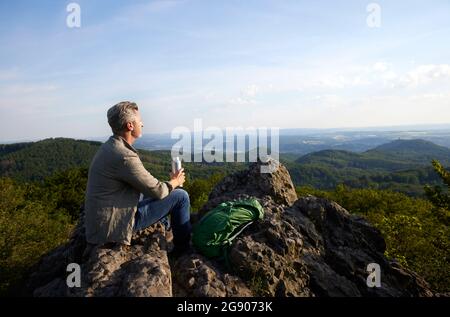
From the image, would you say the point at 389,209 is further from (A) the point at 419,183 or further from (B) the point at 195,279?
(A) the point at 419,183

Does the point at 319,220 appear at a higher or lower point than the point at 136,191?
lower

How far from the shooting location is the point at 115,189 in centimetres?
607

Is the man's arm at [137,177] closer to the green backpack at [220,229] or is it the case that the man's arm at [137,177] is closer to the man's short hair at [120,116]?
the man's short hair at [120,116]

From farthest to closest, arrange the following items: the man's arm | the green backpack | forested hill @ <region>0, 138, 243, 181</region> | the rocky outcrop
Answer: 1. forested hill @ <region>0, 138, 243, 181</region>
2. the green backpack
3. the man's arm
4. the rocky outcrop

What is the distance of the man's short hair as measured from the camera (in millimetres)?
6082

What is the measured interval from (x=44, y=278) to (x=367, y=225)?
23.3 feet

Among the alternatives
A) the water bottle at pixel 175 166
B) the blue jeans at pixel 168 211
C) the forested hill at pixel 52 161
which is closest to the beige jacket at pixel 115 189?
the blue jeans at pixel 168 211

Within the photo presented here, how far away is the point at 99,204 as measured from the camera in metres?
6.00

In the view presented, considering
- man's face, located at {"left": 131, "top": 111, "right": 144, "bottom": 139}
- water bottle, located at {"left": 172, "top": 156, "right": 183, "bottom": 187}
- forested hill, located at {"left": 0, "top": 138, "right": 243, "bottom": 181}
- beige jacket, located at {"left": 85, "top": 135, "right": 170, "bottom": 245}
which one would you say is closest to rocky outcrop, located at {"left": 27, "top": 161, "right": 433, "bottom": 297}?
beige jacket, located at {"left": 85, "top": 135, "right": 170, "bottom": 245}

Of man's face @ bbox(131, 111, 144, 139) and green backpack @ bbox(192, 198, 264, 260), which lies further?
green backpack @ bbox(192, 198, 264, 260)

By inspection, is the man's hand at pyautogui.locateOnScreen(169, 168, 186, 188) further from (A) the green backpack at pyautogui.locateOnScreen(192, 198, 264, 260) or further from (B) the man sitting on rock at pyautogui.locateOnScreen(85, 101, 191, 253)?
(A) the green backpack at pyautogui.locateOnScreen(192, 198, 264, 260)

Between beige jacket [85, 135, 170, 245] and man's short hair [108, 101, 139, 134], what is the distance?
17cm
